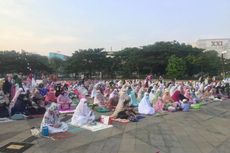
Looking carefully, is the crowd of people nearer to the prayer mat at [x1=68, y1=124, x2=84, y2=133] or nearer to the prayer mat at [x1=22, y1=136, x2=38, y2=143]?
the prayer mat at [x1=68, y1=124, x2=84, y2=133]

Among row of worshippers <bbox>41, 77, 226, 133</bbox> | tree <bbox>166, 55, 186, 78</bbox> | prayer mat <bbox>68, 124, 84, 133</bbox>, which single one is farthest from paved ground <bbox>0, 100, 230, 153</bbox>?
tree <bbox>166, 55, 186, 78</bbox>

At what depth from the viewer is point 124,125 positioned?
12117mm

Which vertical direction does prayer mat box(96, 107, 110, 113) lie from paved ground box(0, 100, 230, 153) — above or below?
above

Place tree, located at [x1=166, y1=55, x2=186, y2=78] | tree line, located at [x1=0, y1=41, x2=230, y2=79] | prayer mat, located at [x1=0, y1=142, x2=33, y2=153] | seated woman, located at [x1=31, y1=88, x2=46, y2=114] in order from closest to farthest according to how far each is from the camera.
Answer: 1. prayer mat, located at [x1=0, y1=142, x2=33, y2=153]
2. seated woman, located at [x1=31, y1=88, x2=46, y2=114]
3. tree, located at [x1=166, y1=55, x2=186, y2=78]
4. tree line, located at [x1=0, y1=41, x2=230, y2=79]

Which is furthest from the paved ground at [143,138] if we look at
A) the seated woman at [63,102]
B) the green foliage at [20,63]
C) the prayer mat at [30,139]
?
the green foliage at [20,63]

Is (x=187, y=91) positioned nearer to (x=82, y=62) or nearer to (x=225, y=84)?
(x=225, y=84)

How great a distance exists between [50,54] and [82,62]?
31.4 meters

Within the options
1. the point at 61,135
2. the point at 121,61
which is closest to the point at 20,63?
the point at 121,61

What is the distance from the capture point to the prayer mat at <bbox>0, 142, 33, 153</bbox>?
849 centimetres

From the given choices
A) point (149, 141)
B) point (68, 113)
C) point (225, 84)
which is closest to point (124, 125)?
point (149, 141)

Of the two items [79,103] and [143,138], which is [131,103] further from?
[143,138]

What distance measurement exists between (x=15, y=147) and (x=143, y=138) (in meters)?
3.80

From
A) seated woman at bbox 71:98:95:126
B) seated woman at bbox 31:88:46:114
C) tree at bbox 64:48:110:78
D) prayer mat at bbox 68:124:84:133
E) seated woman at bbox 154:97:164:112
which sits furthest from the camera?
→ tree at bbox 64:48:110:78

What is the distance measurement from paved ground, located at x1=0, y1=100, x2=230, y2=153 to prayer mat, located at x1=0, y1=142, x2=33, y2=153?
22 cm
